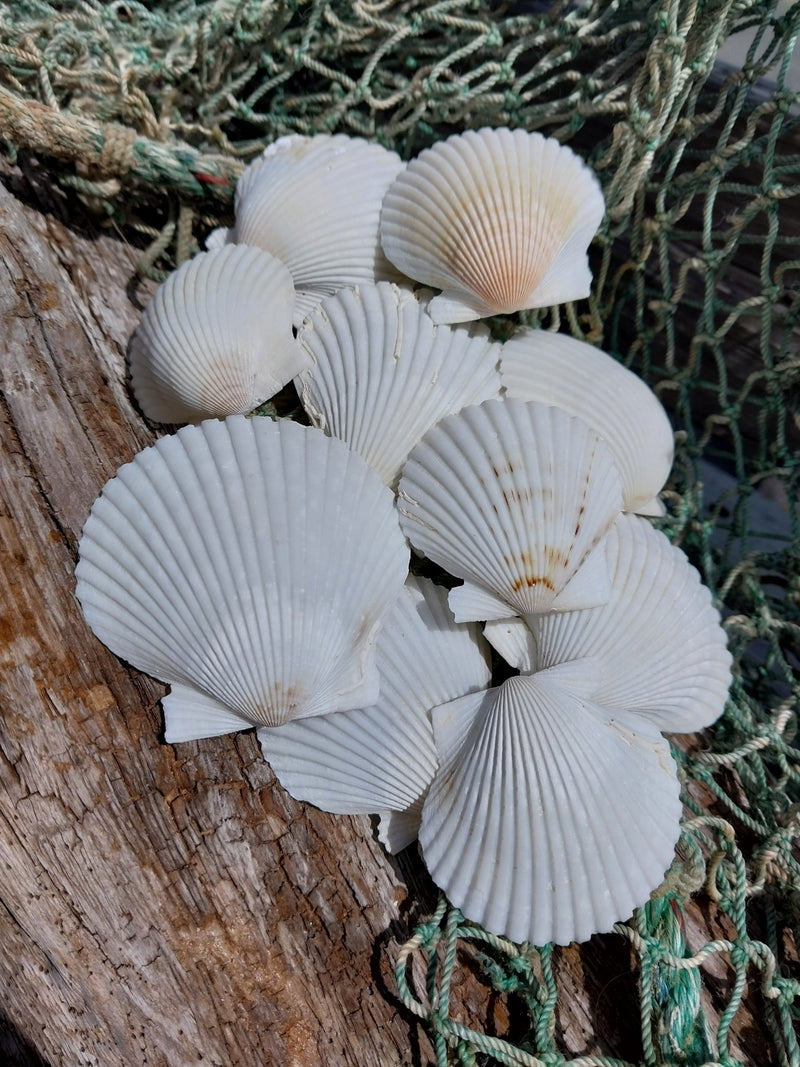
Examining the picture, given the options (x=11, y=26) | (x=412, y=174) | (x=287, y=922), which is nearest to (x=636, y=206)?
(x=412, y=174)

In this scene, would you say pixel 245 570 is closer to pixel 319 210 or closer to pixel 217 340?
pixel 217 340

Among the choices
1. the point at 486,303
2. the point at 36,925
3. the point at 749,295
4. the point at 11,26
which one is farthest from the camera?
the point at 749,295

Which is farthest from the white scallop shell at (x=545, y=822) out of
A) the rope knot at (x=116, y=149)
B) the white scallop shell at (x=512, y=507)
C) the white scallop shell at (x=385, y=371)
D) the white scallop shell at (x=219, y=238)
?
the rope knot at (x=116, y=149)

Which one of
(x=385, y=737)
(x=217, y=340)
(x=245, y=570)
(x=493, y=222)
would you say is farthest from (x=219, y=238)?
(x=385, y=737)

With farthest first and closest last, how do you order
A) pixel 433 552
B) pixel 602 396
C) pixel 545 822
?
pixel 602 396
pixel 433 552
pixel 545 822

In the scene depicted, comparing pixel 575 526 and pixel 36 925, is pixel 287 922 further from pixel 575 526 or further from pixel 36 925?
pixel 575 526

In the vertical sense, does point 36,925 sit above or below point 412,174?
below
